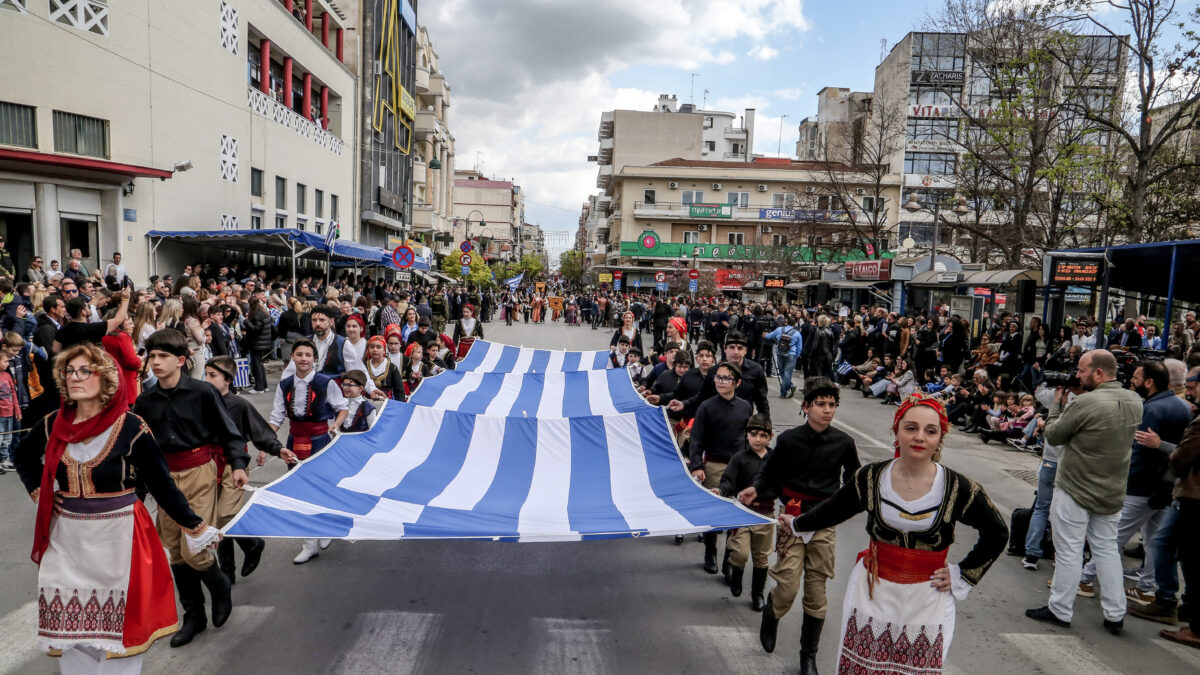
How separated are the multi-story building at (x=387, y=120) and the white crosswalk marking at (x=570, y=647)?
120 ft

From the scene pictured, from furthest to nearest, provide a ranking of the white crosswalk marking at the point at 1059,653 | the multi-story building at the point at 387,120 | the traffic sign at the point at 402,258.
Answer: the multi-story building at the point at 387,120, the traffic sign at the point at 402,258, the white crosswalk marking at the point at 1059,653

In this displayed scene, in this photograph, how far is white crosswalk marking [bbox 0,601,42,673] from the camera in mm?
4332

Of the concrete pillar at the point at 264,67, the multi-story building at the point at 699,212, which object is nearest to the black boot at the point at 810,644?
the concrete pillar at the point at 264,67

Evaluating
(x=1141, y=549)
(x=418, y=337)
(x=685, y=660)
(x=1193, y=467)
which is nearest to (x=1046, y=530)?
(x=1141, y=549)

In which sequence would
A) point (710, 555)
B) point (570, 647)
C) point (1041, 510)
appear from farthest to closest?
point (1041, 510)
point (710, 555)
point (570, 647)

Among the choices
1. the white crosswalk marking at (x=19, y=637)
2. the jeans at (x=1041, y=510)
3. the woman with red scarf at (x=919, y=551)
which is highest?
the woman with red scarf at (x=919, y=551)

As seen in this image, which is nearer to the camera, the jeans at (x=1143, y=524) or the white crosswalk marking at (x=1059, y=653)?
the white crosswalk marking at (x=1059, y=653)

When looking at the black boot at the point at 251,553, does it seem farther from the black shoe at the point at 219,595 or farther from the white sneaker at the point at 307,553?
the black shoe at the point at 219,595

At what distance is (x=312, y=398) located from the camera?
631 centimetres

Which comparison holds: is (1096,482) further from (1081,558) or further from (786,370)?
(786,370)

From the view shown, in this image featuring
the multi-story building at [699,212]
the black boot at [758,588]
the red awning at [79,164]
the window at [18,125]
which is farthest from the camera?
the multi-story building at [699,212]

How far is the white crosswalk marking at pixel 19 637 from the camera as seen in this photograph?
4.33 metres

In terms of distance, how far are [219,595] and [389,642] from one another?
1178mm

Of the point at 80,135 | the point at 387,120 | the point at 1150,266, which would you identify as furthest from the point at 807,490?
the point at 387,120
